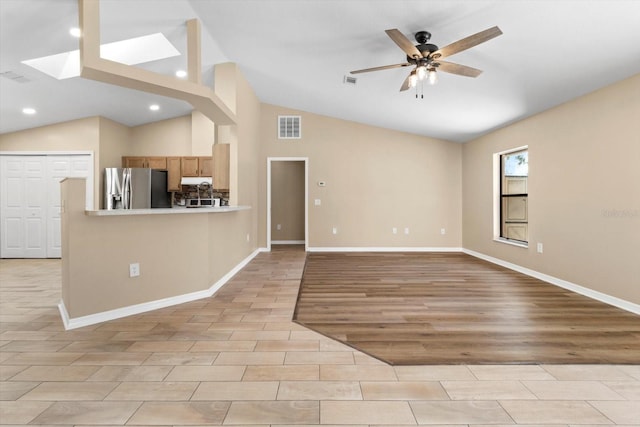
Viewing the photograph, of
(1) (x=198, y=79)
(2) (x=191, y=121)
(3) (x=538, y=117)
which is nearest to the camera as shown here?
(1) (x=198, y=79)

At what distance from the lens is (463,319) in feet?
9.76

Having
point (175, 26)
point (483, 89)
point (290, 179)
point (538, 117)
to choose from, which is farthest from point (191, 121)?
point (538, 117)

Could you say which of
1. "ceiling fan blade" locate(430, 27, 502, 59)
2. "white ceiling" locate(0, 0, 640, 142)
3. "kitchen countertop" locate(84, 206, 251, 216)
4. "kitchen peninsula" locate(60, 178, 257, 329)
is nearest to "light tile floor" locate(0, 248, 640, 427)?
"kitchen peninsula" locate(60, 178, 257, 329)

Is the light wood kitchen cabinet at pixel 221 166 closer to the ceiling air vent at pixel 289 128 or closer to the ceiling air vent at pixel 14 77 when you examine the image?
the ceiling air vent at pixel 289 128

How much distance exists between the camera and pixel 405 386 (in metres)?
1.88

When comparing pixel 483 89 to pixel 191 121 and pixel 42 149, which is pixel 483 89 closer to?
pixel 191 121

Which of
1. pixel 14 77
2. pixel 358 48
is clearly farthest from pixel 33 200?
pixel 358 48

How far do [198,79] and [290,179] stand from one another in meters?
4.90

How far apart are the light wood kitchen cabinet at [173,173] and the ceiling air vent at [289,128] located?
2220 millimetres

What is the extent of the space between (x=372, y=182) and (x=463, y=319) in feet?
15.1

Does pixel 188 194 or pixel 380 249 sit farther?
pixel 380 249

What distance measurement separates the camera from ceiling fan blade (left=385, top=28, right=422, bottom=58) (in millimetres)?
2685

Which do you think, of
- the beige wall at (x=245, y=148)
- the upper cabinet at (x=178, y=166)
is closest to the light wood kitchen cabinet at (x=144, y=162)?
the upper cabinet at (x=178, y=166)

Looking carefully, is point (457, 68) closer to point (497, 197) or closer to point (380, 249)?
point (497, 197)
